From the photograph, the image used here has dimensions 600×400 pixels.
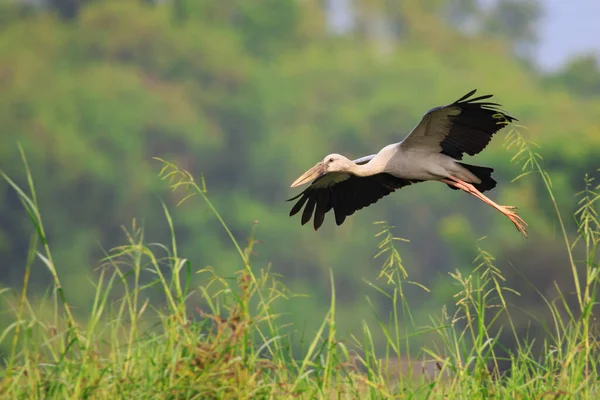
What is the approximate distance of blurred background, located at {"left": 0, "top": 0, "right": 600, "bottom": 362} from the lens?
183 feet

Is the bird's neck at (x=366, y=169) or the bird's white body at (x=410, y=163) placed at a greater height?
the bird's white body at (x=410, y=163)

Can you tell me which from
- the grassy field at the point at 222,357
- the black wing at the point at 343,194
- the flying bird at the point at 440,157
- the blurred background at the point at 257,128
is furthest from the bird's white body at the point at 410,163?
the blurred background at the point at 257,128

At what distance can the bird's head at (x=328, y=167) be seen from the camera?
7645 mm

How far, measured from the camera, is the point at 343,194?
8375 millimetres

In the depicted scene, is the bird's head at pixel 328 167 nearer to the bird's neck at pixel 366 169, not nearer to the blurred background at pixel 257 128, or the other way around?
the bird's neck at pixel 366 169

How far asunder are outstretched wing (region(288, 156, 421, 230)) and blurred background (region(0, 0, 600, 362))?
30477mm

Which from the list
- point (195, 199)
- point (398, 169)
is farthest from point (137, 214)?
point (398, 169)

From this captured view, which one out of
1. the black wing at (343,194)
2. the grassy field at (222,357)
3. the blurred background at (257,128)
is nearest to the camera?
the grassy field at (222,357)

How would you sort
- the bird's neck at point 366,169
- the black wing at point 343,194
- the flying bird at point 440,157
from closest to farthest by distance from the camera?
the flying bird at point 440,157, the bird's neck at point 366,169, the black wing at point 343,194

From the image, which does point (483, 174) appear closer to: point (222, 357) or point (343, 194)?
point (343, 194)

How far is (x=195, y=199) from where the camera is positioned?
60.4 metres

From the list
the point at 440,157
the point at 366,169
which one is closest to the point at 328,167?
the point at 366,169

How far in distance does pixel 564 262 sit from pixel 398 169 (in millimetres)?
30985

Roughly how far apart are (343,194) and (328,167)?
2.08ft
